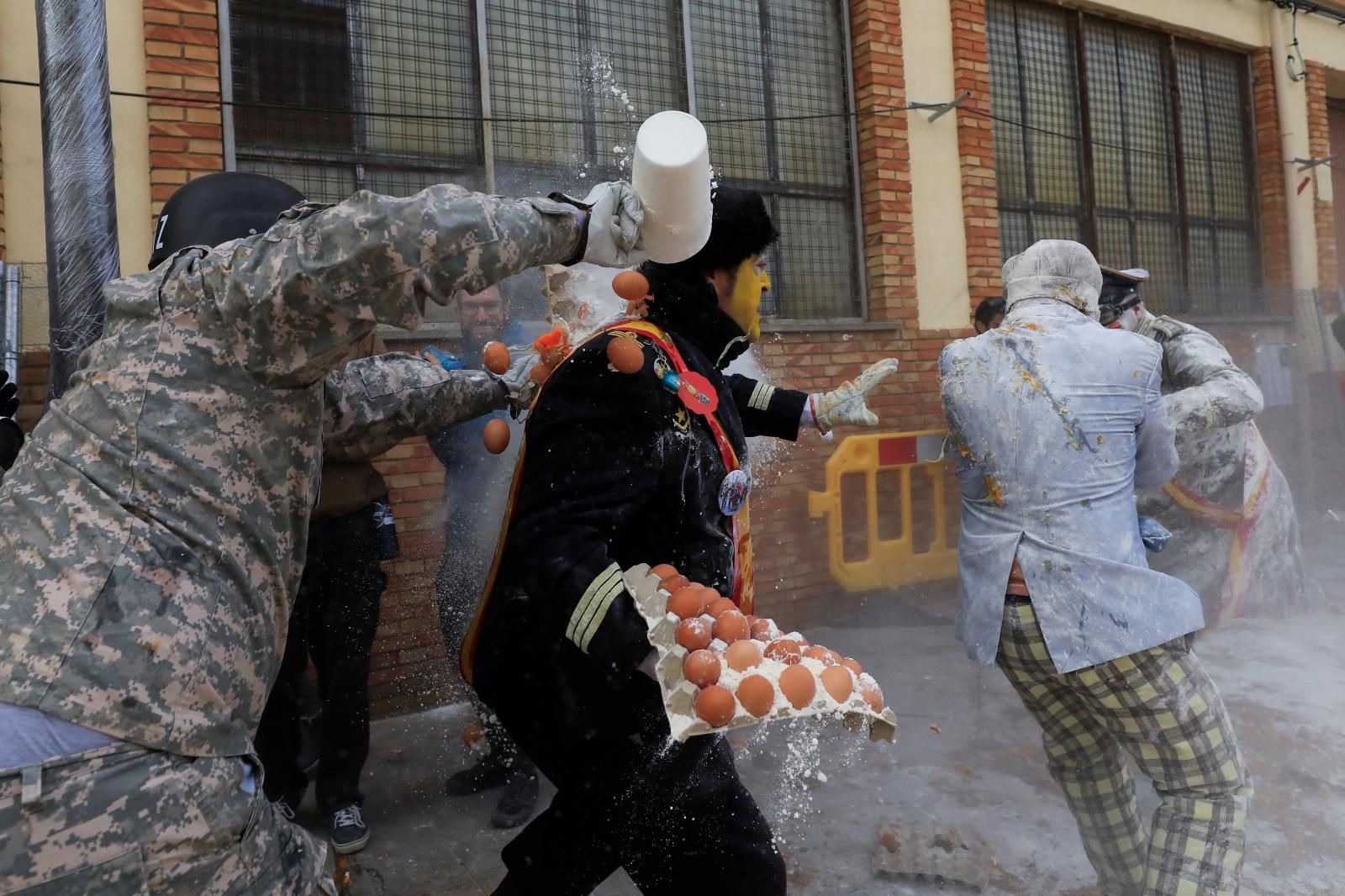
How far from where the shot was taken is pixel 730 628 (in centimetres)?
163

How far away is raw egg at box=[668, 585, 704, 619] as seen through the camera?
1.62 m

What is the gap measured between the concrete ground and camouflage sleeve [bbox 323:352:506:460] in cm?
152

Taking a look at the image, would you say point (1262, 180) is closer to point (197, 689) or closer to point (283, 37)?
point (283, 37)

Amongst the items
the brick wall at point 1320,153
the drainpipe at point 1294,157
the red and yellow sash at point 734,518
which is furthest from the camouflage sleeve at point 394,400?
the brick wall at point 1320,153

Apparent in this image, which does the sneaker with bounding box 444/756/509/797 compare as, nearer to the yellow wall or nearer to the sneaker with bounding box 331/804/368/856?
the sneaker with bounding box 331/804/368/856

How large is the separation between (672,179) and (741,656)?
84 cm

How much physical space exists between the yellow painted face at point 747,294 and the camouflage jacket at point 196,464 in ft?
2.67

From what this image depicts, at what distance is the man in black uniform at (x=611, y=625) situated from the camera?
1.68m

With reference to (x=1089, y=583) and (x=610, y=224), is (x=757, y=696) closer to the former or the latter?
(x=610, y=224)

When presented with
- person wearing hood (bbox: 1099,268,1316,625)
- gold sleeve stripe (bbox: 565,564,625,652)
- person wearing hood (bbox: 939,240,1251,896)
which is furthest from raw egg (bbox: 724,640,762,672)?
person wearing hood (bbox: 1099,268,1316,625)

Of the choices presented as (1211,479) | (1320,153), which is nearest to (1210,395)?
(1211,479)

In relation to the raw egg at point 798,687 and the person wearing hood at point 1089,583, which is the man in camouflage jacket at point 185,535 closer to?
the raw egg at point 798,687

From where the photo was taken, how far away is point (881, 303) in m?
5.80

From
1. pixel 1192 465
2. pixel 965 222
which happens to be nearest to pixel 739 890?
pixel 1192 465
